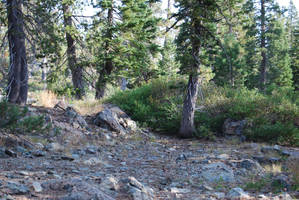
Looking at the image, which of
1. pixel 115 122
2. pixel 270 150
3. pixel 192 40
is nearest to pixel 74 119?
pixel 115 122


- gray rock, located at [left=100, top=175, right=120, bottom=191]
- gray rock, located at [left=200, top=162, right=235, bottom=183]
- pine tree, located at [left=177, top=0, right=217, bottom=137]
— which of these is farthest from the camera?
pine tree, located at [left=177, top=0, right=217, bottom=137]

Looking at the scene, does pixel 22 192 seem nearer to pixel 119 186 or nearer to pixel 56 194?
pixel 56 194

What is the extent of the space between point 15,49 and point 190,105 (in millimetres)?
5496

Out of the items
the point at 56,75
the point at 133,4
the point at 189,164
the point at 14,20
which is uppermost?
the point at 133,4

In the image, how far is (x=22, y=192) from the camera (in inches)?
131

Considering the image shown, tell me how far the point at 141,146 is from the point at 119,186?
4131 millimetres

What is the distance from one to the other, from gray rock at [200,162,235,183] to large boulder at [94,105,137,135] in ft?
14.2

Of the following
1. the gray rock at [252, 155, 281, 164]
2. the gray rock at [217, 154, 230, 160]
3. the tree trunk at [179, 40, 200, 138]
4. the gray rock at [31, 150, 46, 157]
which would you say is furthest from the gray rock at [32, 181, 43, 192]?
the tree trunk at [179, 40, 200, 138]

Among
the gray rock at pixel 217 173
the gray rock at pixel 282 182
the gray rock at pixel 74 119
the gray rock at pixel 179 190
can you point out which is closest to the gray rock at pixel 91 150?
the gray rock at pixel 74 119

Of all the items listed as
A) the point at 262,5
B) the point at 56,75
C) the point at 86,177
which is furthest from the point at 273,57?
the point at 86,177

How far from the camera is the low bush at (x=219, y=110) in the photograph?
8969mm

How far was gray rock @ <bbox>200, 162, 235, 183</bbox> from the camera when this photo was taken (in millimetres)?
5141

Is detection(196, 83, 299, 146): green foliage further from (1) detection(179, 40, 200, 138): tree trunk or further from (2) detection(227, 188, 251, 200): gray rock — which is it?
(2) detection(227, 188, 251, 200): gray rock

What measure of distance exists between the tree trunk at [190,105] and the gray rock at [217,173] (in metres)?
3.83
